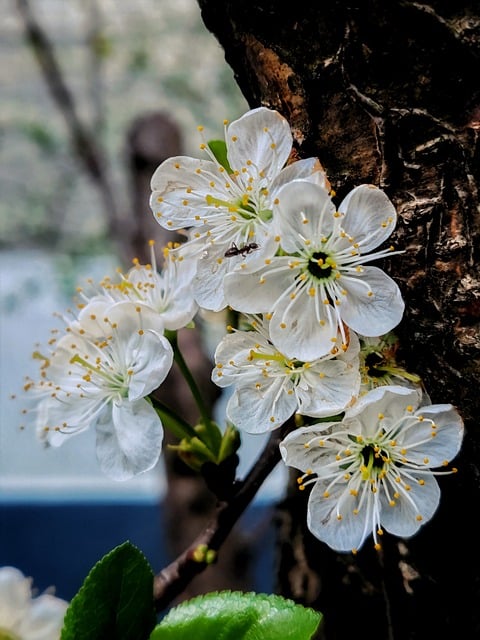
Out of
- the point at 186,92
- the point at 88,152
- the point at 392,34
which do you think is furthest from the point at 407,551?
the point at 186,92

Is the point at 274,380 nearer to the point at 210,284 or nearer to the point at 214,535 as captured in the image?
the point at 210,284

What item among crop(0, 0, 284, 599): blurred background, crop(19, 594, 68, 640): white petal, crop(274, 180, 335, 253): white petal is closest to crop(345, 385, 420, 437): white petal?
crop(274, 180, 335, 253): white petal

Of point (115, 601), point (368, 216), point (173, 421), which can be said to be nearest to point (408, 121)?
point (368, 216)

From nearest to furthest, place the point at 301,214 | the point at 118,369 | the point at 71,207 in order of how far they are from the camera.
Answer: the point at 301,214 < the point at 118,369 < the point at 71,207

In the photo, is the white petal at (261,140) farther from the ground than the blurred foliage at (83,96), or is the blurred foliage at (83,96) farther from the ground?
the blurred foliage at (83,96)

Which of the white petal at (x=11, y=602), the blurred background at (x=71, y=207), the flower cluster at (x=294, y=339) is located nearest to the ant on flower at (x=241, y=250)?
the flower cluster at (x=294, y=339)

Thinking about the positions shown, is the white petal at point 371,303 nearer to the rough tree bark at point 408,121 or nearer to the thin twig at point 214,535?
the rough tree bark at point 408,121
